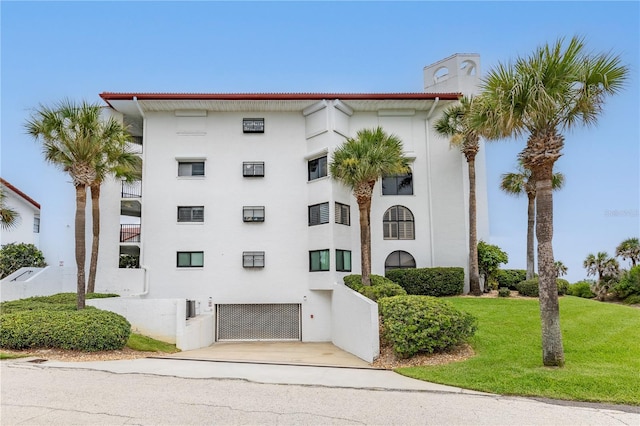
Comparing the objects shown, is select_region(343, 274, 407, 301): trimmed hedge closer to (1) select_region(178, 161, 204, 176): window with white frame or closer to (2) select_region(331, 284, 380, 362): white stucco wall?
(2) select_region(331, 284, 380, 362): white stucco wall

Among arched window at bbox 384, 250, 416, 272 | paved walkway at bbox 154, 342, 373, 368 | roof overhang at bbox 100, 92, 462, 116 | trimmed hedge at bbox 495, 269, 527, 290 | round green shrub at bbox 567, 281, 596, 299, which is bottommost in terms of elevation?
paved walkway at bbox 154, 342, 373, 368

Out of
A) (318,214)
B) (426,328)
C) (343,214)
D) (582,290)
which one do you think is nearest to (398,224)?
(343,214)

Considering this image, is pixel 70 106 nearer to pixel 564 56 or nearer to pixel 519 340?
pixel 564 56

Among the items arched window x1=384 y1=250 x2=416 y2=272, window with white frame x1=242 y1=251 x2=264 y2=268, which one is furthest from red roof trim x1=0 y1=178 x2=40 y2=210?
arched window x1=384 y1=250 x2=416 y2=272

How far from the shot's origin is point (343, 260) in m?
23.4

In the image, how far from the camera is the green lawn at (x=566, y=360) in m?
10.0

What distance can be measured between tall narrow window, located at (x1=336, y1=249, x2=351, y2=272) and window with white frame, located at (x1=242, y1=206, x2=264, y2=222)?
14.8 feet

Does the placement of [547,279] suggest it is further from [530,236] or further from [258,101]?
[258,101]

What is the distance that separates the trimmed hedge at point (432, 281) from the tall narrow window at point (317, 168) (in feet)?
20.9

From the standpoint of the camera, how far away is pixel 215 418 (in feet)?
26.2

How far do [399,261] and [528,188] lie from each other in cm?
791

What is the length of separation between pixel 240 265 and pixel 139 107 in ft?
31.7

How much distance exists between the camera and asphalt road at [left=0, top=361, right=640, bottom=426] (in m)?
7.92

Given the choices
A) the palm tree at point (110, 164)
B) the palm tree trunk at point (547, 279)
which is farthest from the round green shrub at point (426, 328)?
the palm tree at point (110, 164)
